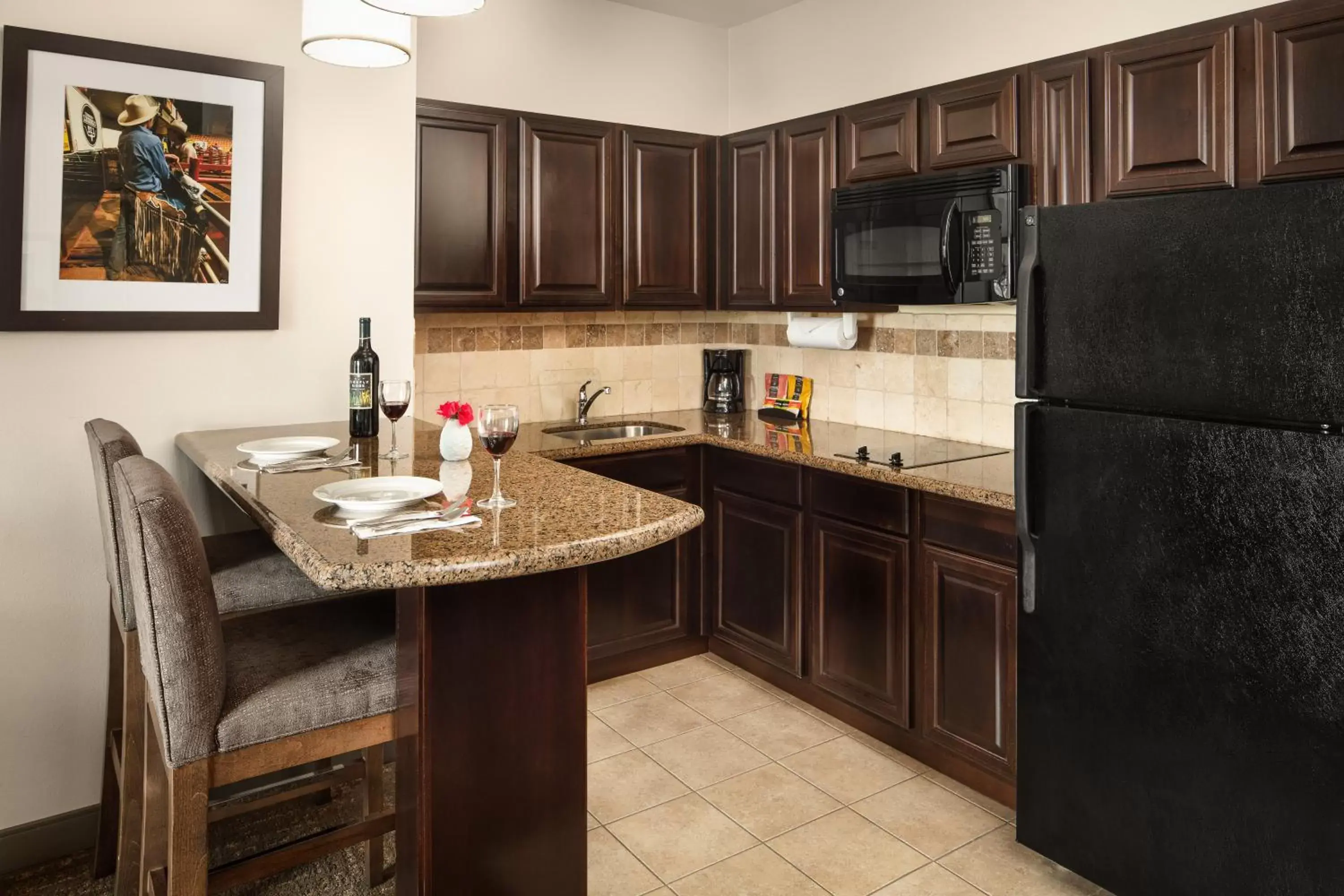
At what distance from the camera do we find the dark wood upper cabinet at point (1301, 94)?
2.07 meters

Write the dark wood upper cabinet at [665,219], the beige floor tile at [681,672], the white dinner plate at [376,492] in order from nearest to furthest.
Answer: the white dinner plate at [376,492] < the beige floor tile at [681,672] < the dark wood upper cabinet at [665,219]

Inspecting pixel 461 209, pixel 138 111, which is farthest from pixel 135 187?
pixel 461 209

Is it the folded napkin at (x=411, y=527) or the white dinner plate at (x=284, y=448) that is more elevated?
the white dinner plate at (x=284, y=448)

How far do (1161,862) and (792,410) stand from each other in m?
2.31

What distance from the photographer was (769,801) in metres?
2.71

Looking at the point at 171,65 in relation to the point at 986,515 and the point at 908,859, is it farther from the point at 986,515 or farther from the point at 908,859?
the point at 908,859

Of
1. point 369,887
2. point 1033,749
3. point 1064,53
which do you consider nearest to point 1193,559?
point 1033,749

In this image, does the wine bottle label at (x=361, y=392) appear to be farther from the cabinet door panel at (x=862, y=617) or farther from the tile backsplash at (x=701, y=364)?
the cabinet door panel at (x=862, y=617)

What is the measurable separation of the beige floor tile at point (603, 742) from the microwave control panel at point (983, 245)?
1802 mm

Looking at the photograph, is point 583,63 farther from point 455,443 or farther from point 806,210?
point 455,443

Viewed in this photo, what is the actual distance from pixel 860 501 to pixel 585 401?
4.64ft

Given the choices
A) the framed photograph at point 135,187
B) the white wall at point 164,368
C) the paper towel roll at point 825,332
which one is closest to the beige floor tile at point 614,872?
the white wall at point 164,368

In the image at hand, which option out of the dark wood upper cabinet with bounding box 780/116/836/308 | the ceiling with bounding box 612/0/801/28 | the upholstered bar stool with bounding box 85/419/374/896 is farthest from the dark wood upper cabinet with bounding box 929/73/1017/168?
the upholstered bar stool with bounding box 85/419/374/896

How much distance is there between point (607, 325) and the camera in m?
4.07
